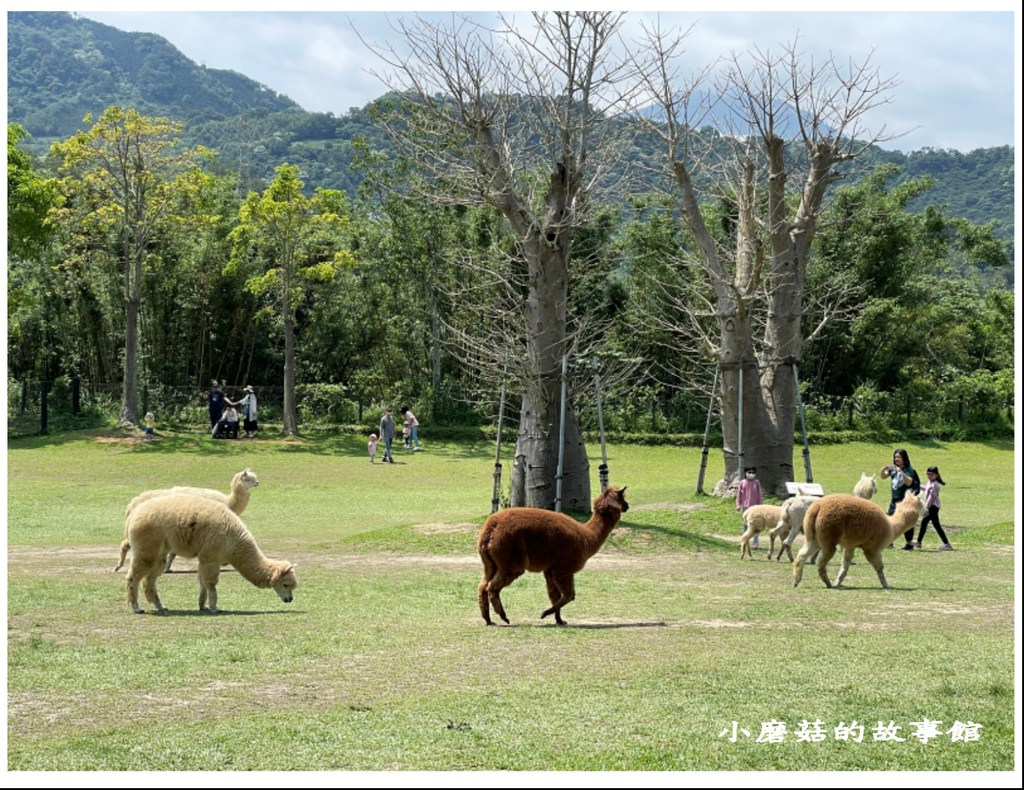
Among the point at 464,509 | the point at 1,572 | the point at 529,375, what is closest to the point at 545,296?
the point at 529,375

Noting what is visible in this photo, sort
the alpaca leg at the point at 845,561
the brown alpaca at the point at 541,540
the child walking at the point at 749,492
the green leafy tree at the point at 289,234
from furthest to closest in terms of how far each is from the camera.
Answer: the green leafy tree at the point at 289,234 < the child walking at the point at 749,492 < the alpaca leg at the point at 845,561 < the brown alpaca at the point at 541,540

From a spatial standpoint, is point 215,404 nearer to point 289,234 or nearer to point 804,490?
point 289,234

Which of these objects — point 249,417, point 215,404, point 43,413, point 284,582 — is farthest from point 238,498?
point 43,413

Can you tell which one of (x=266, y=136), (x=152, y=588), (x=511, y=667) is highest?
(x=266, y=136)

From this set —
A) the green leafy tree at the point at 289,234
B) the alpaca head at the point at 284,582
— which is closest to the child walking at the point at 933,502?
the alpaca head at the point at 284,582

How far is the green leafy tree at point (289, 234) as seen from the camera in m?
36.4

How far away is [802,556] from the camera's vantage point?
465 inches

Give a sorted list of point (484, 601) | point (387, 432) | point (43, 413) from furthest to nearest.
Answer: point (43, 413) < point (387, 432) < point (484, 601)

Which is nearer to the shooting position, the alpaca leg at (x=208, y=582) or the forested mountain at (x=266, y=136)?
the alpaca leg at (x=208, y=582)

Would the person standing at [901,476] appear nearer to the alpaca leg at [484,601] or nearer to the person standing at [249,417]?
the alpaca leg at [484,601]

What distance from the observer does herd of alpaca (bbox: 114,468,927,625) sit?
8.34 metres

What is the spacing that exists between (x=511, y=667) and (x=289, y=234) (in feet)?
102

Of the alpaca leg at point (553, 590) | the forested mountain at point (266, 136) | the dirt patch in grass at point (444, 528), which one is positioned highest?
the forested mountain at point (266, 136)

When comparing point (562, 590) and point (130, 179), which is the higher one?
point (130, 179)
